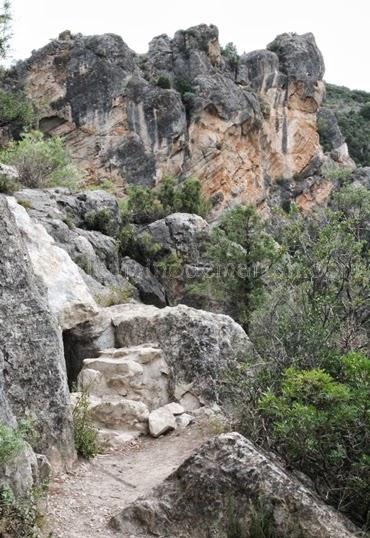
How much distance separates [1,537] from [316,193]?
161ft

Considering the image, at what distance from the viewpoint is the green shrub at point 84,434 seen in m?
7.53

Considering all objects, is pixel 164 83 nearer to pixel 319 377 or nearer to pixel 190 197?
pixel 190 197

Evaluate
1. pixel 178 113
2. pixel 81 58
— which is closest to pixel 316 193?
pixel 178 113

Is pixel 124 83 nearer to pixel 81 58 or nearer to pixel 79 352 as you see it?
pixel 81 58

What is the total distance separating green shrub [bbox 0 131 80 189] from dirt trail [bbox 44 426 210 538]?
17734 millimetres

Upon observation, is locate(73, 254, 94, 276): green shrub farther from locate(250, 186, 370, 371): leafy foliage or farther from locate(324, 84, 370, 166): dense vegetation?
locate(324, 84, 370, 166): dense vegetation

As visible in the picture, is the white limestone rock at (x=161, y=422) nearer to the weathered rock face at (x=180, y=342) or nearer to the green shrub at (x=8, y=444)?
the weathered rock face at (x=180, y=342)

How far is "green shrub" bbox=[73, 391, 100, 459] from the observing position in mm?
7527

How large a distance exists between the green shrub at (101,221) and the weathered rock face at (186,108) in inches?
741

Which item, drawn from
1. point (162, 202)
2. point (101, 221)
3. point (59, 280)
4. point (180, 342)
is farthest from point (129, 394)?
point (162, 202)

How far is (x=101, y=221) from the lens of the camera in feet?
70.5

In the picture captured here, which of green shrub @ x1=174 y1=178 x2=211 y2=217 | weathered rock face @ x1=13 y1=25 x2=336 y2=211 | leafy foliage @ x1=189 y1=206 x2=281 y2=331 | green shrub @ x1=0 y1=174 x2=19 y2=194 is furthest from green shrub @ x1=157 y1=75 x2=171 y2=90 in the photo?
green shrub @ x1=0 y1=174 x2=19 y2=194

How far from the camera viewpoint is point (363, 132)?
6519 cm

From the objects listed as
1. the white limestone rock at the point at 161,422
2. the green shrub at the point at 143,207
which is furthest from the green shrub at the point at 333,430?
the green shrub at the point at 143,207
